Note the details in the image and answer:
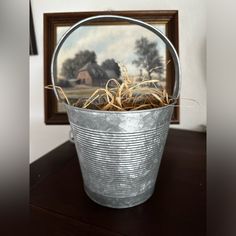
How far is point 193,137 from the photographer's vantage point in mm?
822

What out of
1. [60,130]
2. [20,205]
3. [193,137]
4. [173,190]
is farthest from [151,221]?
[60,130]

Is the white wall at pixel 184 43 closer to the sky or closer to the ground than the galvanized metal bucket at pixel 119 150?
closer to the sky

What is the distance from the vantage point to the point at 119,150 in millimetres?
392

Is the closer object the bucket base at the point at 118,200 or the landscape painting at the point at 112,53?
the bucket base at the point at 118,200

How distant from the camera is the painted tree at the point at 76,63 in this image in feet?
2.79

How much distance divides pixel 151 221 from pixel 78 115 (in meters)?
0.21

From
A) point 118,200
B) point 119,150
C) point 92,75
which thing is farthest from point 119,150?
point 92,75

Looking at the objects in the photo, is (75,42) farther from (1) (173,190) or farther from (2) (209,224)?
(2) (209,224)

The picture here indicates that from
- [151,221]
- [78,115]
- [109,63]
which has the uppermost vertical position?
[109,63]

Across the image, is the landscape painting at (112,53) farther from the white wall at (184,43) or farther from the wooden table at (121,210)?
the wooden table at (121,210)

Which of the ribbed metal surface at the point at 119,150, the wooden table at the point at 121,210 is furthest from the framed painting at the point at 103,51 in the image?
the ribbed metal surface at the point at 119,150

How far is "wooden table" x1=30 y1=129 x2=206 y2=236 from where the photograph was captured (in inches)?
15.6

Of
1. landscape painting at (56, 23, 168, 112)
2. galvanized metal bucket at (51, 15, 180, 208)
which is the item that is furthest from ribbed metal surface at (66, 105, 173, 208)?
landscape painting at (56, 23, 168, 112)

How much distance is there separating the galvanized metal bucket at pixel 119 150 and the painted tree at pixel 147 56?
0.39 m
